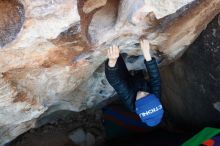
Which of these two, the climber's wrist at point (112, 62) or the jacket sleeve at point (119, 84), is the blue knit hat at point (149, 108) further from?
the climber's wrist at point (112, 62)

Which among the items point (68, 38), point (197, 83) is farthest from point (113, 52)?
point (197, 83)

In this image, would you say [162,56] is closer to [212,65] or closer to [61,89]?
[212,65]

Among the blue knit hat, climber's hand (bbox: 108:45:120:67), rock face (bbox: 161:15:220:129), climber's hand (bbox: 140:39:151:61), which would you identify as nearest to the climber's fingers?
climber's hand (bbox: 108:45:120:67)

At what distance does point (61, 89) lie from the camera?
1.69m

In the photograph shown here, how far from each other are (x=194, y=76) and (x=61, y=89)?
2.32 feet

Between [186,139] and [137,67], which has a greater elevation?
[137,67]

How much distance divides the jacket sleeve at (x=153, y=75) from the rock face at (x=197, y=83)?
0.27m

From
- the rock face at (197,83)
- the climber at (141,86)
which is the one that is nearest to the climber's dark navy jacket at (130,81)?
the climber at (141,86)

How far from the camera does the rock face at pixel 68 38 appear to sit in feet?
3.78

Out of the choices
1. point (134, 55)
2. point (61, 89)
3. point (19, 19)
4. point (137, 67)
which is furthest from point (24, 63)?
point (137, 67)

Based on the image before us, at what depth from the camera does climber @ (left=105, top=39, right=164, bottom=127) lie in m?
1.56

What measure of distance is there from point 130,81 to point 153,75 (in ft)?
0.66

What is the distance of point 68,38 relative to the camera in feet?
4.18

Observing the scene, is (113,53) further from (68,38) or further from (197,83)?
(197,83)
